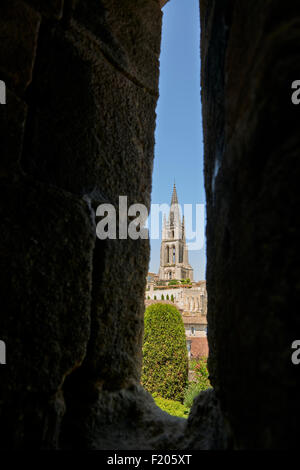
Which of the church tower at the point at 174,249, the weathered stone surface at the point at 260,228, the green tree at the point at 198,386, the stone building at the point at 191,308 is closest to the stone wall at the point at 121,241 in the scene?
the weathered stone surface at the point at 260,228

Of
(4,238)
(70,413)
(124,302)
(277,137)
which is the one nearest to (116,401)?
(70,413)

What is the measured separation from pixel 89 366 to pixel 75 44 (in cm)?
104

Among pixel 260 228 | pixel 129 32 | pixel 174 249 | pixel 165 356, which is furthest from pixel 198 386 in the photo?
pixel 174 249

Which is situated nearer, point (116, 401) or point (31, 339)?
point (31, 339)

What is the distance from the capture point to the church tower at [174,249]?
58.8 metres

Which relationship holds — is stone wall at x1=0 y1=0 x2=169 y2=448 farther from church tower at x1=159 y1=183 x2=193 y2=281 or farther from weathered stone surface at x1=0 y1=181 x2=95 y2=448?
church tower at x1=159 y1=183 x2=193 y2=281

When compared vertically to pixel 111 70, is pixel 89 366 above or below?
below

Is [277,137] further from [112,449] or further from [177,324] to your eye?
[177,324]

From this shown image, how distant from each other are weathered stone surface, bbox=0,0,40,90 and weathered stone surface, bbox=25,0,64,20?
1.6 inches

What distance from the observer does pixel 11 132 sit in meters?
0.97

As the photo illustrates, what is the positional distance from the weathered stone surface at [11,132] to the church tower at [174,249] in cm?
5758

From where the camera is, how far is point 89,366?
1082 millimetres

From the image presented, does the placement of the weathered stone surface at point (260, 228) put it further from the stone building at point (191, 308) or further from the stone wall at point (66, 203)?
the stone building at point (191, 308)

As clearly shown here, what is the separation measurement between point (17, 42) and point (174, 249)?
197 feet
